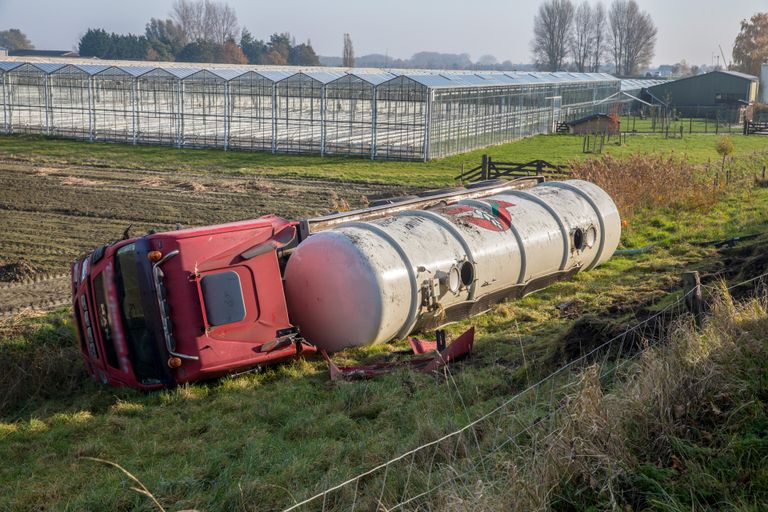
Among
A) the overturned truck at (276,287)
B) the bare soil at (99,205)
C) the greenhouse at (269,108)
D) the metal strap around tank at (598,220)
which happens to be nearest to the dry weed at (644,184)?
the metal strap around tank at (598,220)

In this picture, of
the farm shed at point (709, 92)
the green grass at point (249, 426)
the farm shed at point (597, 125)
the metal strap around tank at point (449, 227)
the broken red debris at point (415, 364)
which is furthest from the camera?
the farm shed at point (709, 92)

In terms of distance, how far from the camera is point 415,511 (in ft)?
17.5

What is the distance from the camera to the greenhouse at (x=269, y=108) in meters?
37.6

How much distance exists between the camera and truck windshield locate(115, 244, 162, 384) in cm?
1033

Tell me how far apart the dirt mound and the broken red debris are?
7847 millimetres

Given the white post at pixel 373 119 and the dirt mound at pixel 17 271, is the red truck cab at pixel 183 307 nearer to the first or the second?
the dirt mound at pixel 17 271

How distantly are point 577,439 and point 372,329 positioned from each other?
5.84 m

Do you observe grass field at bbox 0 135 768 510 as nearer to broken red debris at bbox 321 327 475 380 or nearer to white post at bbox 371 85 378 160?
broken red debris at bbox 321 327 475 380

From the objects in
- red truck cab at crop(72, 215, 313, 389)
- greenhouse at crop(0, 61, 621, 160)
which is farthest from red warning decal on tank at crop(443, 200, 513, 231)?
greenhouse at crop(0, 61, 621, 160)

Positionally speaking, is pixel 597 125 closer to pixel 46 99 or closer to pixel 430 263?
pixel 46 99

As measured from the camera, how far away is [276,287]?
428 inches

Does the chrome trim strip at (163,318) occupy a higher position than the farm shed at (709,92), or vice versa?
the farm shed at (709,92)

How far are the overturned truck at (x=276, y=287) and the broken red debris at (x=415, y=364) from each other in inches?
24.4

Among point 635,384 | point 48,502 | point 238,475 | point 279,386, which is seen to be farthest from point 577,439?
point 279,386
